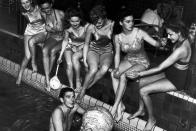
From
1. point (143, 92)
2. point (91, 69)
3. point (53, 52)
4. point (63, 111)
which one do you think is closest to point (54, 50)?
point (53, 52)

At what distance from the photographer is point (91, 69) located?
6.94m

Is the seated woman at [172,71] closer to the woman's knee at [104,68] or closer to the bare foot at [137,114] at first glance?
the bare foot at [137,114]

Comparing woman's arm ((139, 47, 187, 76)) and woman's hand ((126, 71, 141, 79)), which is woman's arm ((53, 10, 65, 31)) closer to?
woman's hand ((126, 71, 141, 79))

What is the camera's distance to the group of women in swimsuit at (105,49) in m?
5.94

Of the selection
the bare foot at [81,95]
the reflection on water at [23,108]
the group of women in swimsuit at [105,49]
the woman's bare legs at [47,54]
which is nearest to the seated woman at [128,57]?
the group of women in swimsuit at [105,49]

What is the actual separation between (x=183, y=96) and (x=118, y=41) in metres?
1.72

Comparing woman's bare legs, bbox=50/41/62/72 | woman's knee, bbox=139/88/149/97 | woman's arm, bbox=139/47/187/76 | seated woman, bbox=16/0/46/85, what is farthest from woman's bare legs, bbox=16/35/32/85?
woman's arm, bbox=139/47/187/76

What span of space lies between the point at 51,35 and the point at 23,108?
6.52 ft

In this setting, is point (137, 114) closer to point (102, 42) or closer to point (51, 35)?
point (102, 42)

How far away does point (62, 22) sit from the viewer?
7777 mm

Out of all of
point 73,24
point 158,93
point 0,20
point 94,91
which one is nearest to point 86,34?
point 73,24

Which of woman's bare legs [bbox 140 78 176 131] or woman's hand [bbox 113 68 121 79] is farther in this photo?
woman's hand [bbox 113 68 121 79]

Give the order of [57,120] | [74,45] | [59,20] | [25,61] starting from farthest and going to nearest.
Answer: [25,61], [59,20], [74,45], [57,120]

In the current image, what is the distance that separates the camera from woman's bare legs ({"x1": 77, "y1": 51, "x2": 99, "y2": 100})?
22.8 feet
